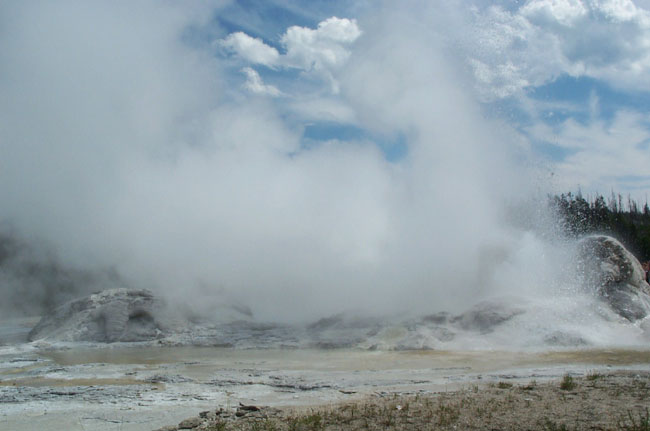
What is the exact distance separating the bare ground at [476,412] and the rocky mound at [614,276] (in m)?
5.99

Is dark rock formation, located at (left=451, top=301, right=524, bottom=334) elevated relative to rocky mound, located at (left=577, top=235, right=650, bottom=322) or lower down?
lower down

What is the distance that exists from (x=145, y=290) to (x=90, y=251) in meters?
11.8

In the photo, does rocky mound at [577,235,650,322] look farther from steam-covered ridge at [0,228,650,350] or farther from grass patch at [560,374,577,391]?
grass patch at [560,374,577,391]

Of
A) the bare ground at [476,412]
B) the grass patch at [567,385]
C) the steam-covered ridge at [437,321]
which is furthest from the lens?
the steam-covered ridge at [437,321]

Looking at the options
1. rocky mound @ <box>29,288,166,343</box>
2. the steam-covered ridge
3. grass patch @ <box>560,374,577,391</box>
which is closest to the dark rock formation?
the steam-covered ridge

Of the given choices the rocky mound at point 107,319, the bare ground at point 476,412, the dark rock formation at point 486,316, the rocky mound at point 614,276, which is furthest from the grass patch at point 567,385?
the rocky mound at point 107,319

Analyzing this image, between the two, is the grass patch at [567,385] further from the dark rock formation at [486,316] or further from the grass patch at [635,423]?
the dark rock formation at [486,316]

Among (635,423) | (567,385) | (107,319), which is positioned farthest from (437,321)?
(107,319)

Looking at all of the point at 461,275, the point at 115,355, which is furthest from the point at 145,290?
the point at 461,275

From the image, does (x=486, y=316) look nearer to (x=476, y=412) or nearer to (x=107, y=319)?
(x=476, y=412)

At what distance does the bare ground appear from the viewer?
464 centimetres

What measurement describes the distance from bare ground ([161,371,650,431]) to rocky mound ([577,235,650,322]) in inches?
236

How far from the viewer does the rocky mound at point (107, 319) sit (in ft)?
41.2

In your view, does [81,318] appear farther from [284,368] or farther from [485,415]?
[485,415]
